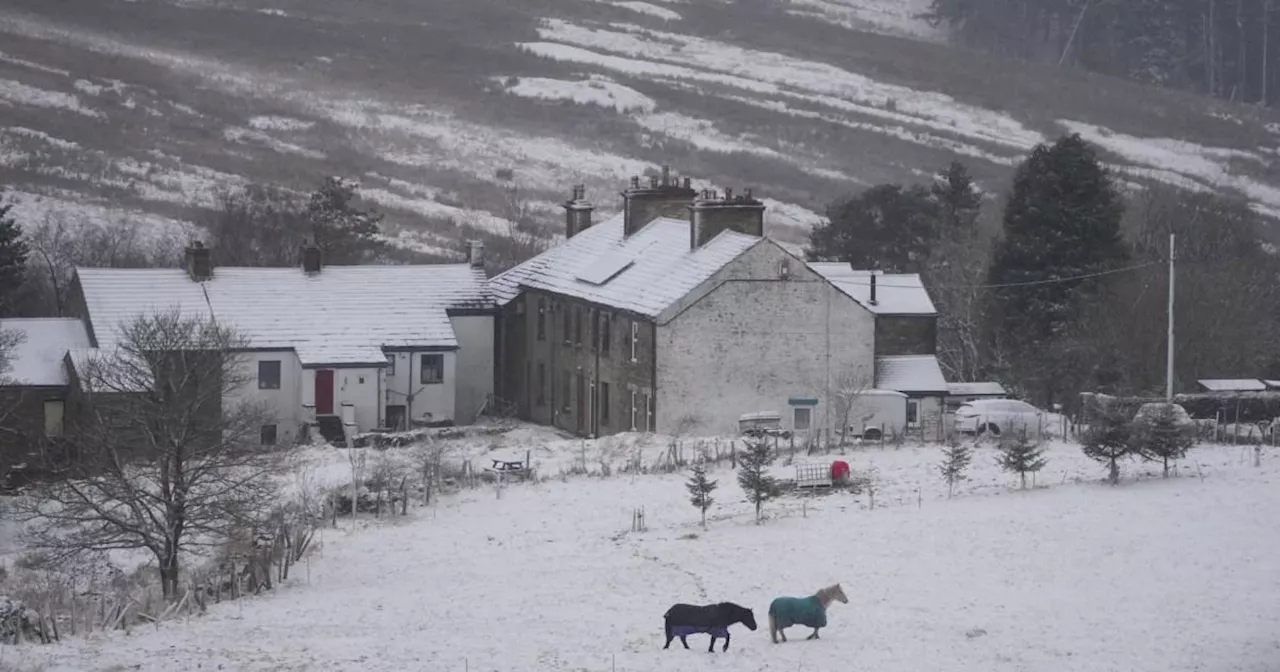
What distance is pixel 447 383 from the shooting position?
2628 inches

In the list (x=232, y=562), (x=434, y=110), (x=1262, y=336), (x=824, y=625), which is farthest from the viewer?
(x=434, y=110)

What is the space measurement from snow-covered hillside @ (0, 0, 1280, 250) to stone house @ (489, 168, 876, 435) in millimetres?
33803

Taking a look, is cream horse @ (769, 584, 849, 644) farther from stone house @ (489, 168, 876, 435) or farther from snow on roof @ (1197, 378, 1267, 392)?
snow on roof @ (1197, 378, 1267, 392)

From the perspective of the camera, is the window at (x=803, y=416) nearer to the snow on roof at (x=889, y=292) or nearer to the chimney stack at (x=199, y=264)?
the snow on roof at (x=889, y=292)

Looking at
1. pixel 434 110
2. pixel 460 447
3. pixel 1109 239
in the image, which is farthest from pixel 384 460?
pixel 434 110

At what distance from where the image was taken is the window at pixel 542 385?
69.2m

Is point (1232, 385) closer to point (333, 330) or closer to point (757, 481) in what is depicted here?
point (757, 481)

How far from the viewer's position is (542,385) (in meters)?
69.5

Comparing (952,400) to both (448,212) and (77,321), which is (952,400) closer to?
(77,321)

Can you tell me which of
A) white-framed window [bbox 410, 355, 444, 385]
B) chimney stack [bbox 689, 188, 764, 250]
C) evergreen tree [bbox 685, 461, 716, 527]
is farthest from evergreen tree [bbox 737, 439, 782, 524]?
white-framed window [bbox 410, 355, 444, 385]

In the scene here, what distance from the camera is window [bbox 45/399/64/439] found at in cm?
5880

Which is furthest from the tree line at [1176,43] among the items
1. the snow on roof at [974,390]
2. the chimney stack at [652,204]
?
the snow on roof at [974,390]

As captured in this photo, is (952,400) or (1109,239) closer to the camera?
(952,400)

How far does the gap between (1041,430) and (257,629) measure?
92.8 feet
